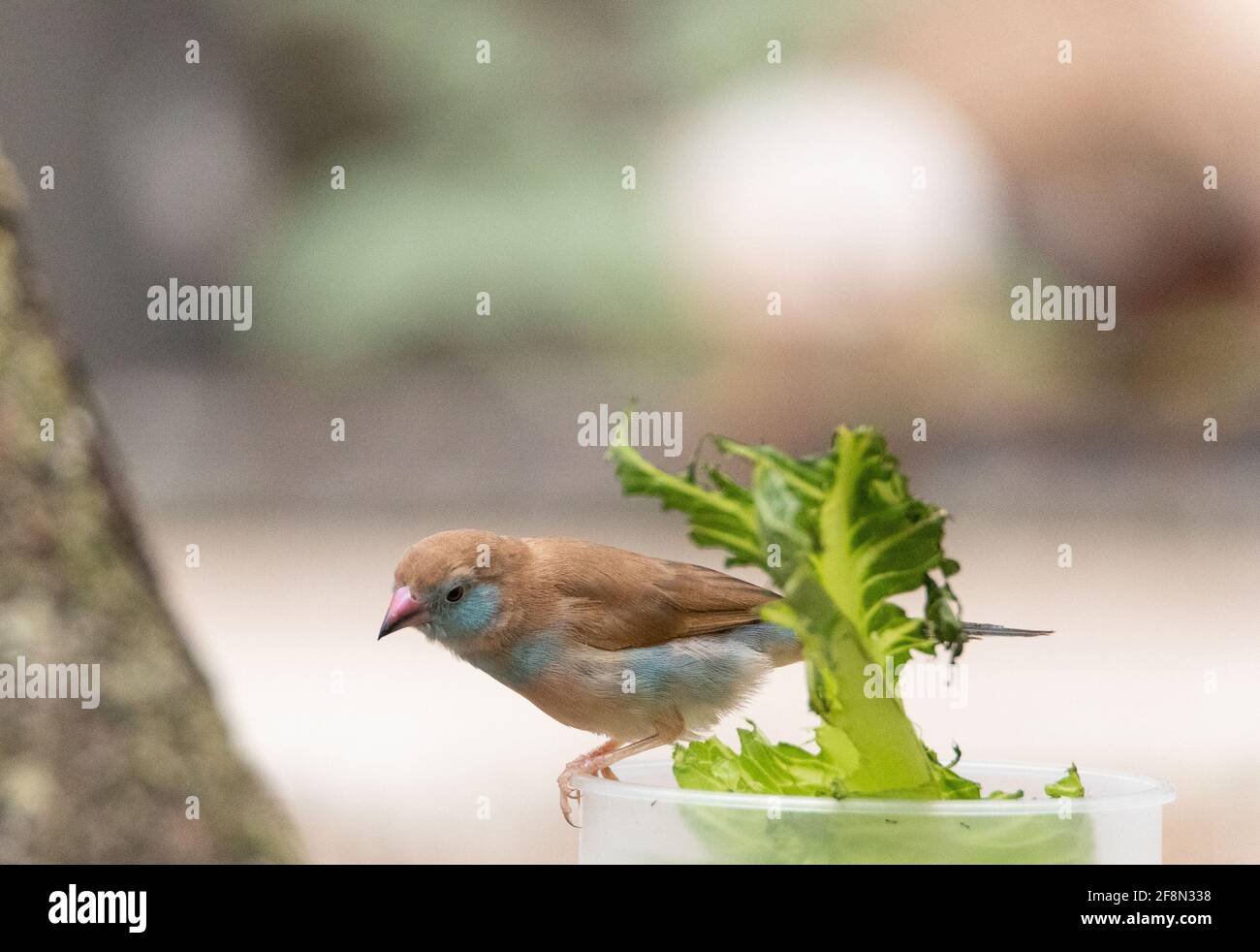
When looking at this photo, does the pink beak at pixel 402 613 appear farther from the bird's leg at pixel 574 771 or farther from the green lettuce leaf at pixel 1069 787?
the green lettuce leaf at pixel 1069 787

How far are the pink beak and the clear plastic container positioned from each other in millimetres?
326

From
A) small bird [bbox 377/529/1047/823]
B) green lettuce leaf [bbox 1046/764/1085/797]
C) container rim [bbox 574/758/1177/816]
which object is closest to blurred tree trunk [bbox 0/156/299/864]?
small bird [bbox 377/529/1047/823]

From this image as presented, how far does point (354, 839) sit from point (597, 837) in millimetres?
1159

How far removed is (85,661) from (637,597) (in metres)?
0.64

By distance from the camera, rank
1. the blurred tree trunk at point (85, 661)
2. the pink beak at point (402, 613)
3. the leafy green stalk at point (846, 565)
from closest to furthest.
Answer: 1. the leafy green stalk at point (846, 565)
2. the pink beak at point (402, 613)
3. the blurred tree trunk at point (85, 661)

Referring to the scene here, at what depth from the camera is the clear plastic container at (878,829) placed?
668mm

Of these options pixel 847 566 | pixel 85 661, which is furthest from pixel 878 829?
pixel 85 661

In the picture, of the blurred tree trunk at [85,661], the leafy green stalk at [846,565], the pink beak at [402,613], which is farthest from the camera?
the blurred tree trunk at [85,661]

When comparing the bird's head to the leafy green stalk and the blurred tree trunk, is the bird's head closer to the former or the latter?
the leafy green stalk

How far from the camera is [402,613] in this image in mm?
1015

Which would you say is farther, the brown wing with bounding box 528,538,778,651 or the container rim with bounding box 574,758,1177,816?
the brown wing with bounding box 528,538,778,651

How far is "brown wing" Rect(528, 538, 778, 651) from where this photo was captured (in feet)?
3.56

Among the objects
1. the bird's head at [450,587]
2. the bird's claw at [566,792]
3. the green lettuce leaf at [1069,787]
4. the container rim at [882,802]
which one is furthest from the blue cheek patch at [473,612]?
the green lettuce leaf at [1069,787]

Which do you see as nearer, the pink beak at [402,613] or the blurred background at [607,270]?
the pink beak at [402,613]
